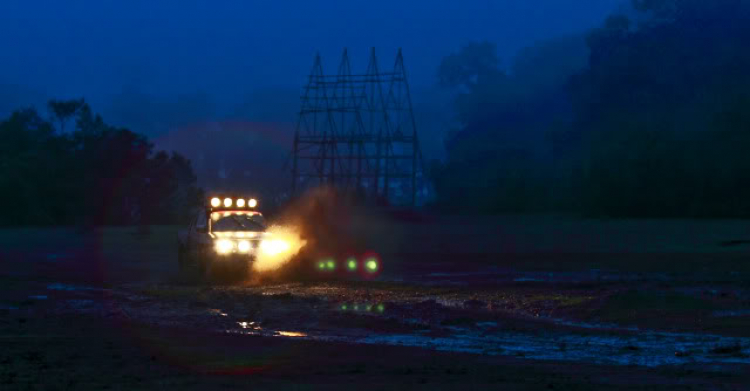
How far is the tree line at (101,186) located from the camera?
65.0m

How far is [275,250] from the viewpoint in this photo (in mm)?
22078

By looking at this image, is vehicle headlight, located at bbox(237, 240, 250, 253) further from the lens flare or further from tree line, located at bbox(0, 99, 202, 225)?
tree line, located at bbox(0, 99, 202, 225)

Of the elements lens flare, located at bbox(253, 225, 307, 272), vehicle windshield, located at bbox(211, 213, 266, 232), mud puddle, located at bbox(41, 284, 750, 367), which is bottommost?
mud puddle, located at bbox(41, 284, 750, 367)

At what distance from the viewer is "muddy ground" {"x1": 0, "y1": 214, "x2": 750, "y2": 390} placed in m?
9.63

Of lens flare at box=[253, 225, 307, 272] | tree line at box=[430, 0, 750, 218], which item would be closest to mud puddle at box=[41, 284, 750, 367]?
lens flare at box=[253, 225, 307, 272]

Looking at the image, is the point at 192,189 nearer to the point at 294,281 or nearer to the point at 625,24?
the point at 625,24

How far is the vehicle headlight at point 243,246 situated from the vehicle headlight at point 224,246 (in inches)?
5.9

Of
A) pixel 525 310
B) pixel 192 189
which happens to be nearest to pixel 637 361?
pixel 525 310

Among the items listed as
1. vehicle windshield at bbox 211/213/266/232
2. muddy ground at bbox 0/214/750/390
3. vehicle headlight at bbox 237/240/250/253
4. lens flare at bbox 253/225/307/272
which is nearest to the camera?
muddy ground at bbox 0/214/750/390

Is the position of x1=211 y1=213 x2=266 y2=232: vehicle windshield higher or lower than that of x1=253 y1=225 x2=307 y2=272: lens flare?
higher

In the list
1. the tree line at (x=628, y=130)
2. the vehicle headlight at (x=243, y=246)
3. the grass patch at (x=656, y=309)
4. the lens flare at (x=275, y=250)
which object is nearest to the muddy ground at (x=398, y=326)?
the grass patch at (x=656, y=309)

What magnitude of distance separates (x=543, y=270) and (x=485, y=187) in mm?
50894

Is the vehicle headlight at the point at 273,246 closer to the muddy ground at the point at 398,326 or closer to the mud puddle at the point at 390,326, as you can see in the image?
the muddy ground at the point at 398,326

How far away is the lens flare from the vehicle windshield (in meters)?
0.30
